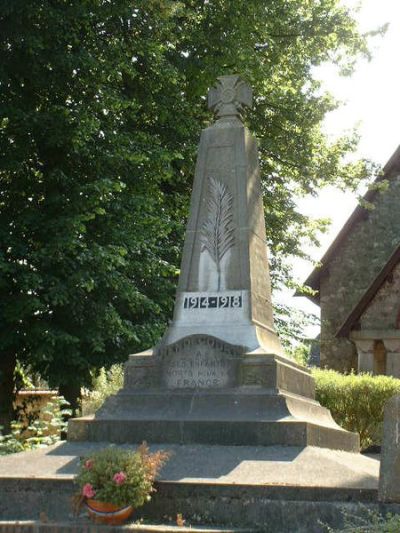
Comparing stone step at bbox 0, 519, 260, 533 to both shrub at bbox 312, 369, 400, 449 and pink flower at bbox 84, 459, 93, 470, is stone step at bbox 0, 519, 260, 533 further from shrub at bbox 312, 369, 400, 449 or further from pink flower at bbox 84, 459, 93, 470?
shrub at bbox 312, 369, 400, 449

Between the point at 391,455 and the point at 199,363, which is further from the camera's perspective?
the point at 199,363

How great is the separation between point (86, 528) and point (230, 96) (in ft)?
17.9

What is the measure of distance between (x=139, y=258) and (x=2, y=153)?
2.91 m

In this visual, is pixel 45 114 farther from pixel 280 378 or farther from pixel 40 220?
pixel 280 378

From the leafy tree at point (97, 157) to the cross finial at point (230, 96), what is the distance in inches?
163

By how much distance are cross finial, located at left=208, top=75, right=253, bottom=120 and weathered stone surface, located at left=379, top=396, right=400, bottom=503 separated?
495 cm

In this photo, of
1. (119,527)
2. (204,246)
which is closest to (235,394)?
(204,246)

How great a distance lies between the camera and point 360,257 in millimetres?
25156

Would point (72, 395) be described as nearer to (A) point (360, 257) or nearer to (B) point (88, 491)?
(B) point (88, 491)

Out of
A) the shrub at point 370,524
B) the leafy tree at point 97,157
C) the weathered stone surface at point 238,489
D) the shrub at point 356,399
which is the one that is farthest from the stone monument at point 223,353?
the shrub at point 356,399

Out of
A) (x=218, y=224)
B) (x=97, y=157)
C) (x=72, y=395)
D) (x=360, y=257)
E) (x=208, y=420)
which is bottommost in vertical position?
(x=208, y=420)

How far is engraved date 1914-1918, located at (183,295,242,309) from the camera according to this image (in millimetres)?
8656

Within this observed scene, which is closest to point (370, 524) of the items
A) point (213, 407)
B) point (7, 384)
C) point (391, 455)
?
point (391, 455)

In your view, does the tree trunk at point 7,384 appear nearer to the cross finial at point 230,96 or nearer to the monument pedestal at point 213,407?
the monument pedestal at point 213,407
